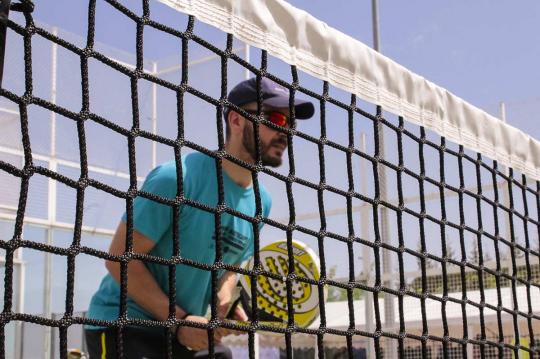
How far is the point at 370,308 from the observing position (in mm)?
5922

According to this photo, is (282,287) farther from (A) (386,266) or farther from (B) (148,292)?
(B) (148,292)

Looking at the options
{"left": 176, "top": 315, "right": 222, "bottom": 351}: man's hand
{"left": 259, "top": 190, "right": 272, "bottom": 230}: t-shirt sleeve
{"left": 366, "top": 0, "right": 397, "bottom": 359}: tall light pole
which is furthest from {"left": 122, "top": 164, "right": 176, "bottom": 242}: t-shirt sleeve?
{"left": 366, "top": 0, "right": 397, "bottom": 359}: tall light pole

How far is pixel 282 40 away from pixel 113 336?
0.80 metres

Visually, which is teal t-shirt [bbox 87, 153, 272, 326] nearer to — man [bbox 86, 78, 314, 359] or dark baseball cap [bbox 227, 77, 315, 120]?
man [bbox 86, 78, 314, 359]

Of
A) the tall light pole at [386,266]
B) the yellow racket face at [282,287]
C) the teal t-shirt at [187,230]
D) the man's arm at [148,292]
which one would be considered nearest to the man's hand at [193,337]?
the man's arm at [148,292]

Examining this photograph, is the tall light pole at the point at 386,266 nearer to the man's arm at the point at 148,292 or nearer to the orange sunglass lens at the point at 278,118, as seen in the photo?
the orange sunglass lens at the point at 278,118

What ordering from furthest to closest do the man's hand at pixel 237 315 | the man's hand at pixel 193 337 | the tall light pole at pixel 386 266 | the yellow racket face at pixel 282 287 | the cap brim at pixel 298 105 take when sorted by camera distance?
1. the tall light pole at pixel 386 266
2. the yellow racket face at pixel 282 287
3. the man's hand at pixel 237 315
4. the cap brim at pixel 298 105
5. the man's hand at pixel 193 337

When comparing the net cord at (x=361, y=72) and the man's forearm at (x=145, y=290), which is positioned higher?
the net cord at (x=361, y=72)

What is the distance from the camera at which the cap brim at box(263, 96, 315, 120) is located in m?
2.04

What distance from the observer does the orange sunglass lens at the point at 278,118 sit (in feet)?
6.73

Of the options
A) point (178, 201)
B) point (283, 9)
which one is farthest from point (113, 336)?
point (283, 9)

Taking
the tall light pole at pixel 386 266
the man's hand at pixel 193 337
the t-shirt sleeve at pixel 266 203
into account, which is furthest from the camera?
the tall light pole at pixel 386 266

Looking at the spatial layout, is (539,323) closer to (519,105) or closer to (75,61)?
(519,105)

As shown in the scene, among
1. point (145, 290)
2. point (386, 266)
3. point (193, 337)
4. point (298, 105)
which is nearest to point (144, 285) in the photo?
point (145, 290)
